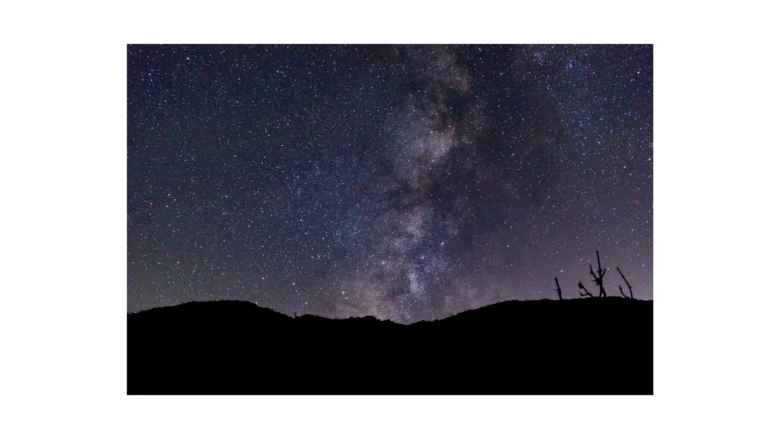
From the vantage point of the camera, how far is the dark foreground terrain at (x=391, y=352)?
7672mm

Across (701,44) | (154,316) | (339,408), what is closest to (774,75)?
(701,44)

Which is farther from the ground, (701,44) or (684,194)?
(701,44)

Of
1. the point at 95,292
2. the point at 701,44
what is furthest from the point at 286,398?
the point at 701,44

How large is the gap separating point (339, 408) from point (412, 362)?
6.00 metres

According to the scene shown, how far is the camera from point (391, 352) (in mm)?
7836

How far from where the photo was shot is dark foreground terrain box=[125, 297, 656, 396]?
7672mm

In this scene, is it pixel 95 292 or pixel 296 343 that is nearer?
pixel 95 292

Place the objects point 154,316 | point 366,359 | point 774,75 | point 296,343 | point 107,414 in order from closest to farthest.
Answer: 1. point 107,414
2. point 774,75
3. point 366,359
4. point 296,343
5. point 154,316

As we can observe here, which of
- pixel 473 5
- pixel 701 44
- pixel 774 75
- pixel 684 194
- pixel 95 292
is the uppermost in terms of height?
pixel 473 5

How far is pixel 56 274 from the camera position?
1.87 metres

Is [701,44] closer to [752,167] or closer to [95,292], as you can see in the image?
[752,167]

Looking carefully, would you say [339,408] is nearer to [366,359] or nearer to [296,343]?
[366,359]

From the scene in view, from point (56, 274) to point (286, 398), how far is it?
4.00 feet

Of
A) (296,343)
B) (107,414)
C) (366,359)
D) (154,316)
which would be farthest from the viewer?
(154,316)
